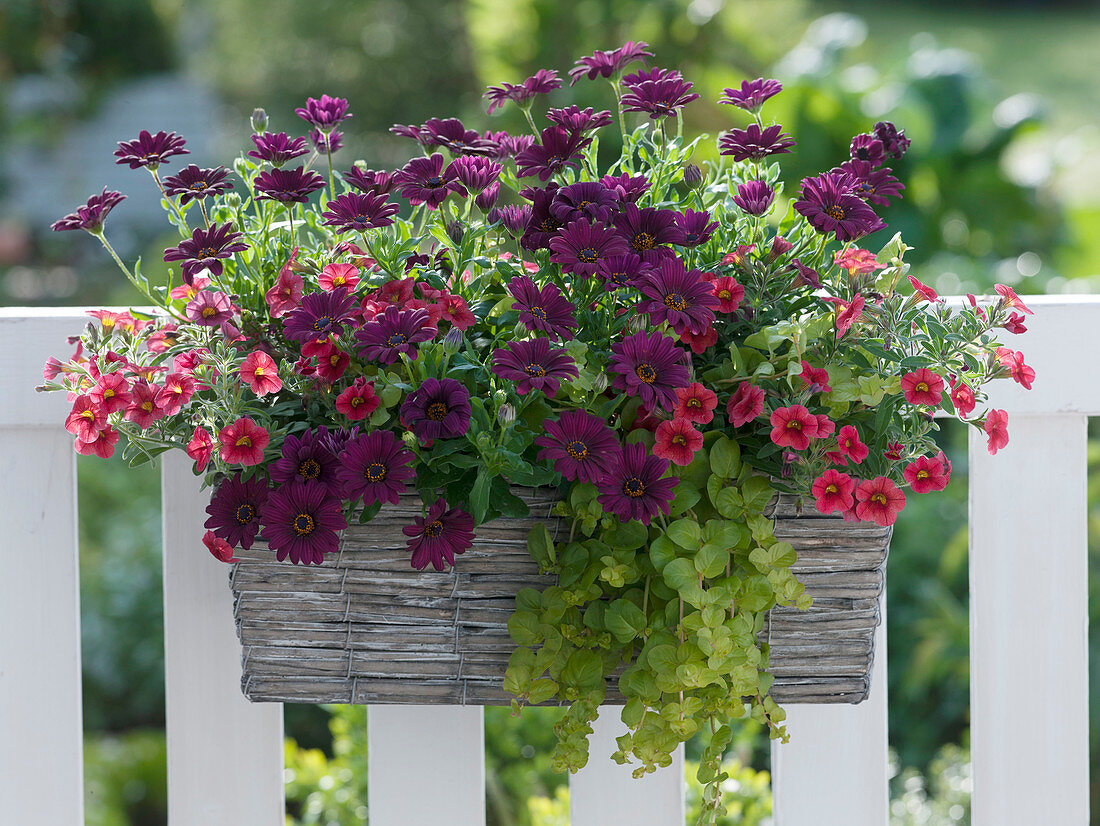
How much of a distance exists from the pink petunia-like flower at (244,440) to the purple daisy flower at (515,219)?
0.82 ft

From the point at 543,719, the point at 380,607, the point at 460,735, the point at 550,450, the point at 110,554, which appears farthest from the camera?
the point at 110,554

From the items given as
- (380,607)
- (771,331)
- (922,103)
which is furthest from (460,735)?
(922,103)

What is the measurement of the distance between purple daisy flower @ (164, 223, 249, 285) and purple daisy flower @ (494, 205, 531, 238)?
217mm

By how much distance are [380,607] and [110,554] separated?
237cm

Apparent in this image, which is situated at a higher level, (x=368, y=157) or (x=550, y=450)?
(x=368, y=157)

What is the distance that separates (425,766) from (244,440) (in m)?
0.46

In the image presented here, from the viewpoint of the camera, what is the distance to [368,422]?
0.82m

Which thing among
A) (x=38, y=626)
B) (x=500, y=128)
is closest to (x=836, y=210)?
(x=38, y=626)

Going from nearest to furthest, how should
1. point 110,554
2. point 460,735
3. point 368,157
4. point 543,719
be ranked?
point 460,735, point 543,719, point 110,554, point 368,157

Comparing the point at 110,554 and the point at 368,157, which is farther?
the point at 368,157

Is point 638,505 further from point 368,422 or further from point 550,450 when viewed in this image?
point 368,422

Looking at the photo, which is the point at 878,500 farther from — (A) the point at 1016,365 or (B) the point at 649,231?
(B) the point at 649,231

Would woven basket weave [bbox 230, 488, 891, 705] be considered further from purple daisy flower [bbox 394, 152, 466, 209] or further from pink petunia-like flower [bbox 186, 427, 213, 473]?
purple daisy flower [bbox 394, 152, 466, 209]

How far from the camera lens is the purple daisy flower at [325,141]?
36.2 inches
